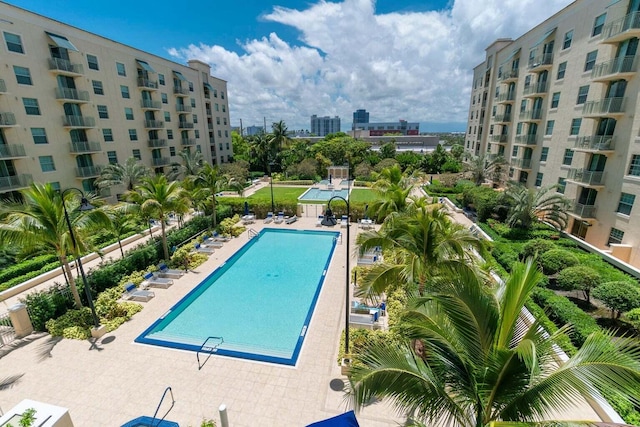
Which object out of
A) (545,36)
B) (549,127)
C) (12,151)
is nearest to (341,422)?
(549,127)

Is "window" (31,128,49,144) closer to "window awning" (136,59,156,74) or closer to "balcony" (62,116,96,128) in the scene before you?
"balcony" (62,116,96,128)

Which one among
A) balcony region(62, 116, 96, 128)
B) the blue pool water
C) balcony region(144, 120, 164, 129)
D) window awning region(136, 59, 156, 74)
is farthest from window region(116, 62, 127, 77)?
the blue pool water

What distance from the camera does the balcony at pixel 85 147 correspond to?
28150 millimetres

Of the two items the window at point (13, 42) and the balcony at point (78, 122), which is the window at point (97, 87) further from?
the window at point (13, 42)

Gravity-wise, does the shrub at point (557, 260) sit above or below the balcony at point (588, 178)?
below

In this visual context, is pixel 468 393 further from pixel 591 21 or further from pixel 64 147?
pixel 64 147

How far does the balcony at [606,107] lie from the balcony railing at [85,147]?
4319cm

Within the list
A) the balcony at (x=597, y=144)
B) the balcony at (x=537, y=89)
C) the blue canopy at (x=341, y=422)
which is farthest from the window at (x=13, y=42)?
the balcony at (x=537, y=89)

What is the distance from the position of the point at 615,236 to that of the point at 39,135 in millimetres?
45951

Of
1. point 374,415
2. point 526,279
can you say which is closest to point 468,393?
point 526,279

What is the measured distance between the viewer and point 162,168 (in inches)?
1555

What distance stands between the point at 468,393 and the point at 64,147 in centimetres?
3645

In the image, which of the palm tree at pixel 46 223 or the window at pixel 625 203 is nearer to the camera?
the palm tree at pixel 46 223

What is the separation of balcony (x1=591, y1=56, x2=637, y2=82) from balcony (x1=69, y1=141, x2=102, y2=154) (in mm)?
43237
